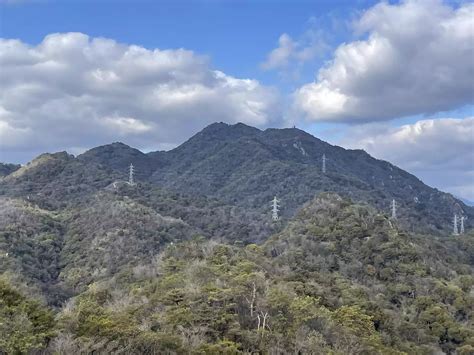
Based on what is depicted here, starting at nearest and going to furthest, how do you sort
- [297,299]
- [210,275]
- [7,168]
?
1. [297,299]
2. [210,275]
3. [7,168]

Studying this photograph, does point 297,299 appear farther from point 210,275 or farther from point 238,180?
point 238,180

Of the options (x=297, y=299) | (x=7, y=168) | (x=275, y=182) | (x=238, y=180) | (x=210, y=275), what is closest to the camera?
(x=297, y=299)

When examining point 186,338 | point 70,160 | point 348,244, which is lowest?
point 186,338

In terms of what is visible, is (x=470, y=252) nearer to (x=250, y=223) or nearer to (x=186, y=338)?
(x=250, y=223)

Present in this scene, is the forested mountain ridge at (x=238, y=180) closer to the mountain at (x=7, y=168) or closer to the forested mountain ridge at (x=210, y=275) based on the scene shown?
the forested mountain ridge at (x=210, y=275)

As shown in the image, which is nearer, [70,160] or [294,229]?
[294,229]

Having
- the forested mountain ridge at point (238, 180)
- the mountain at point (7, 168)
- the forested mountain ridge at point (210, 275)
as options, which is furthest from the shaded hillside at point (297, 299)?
the mountain at point (7, 168)

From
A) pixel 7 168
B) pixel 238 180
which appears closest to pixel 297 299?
pixel 238 180

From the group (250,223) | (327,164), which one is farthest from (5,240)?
(327,164)

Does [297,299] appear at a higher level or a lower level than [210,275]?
lower
